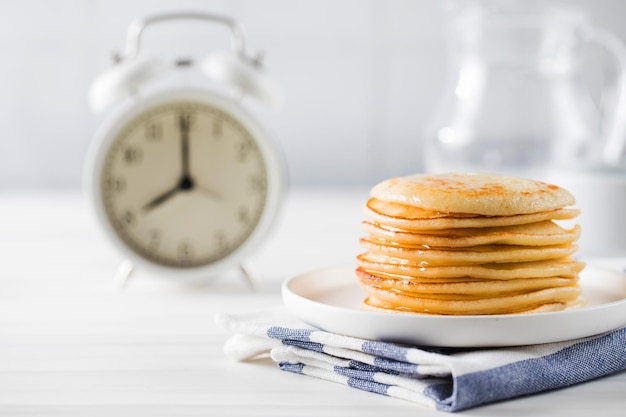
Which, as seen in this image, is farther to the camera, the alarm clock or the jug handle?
the jug handle

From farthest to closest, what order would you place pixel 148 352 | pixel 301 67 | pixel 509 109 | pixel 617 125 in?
pixel 301 67 < pixel 509 109 < pixel 617 125 < pixel 148 352

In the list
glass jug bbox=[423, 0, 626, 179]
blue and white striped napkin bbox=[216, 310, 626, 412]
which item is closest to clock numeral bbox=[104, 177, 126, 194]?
blue and white striped napkin bbox=[216, 310, 626, 412]

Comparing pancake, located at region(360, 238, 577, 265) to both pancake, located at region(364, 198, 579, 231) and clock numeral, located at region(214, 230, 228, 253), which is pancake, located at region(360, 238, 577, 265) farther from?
clock numeral, located at region(214, 230, 228, 253)

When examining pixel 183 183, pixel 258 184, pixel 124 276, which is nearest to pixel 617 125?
pixel 258 184

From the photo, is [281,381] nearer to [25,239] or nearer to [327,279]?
[327,279]

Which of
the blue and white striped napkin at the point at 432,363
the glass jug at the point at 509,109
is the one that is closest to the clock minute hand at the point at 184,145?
the blue and white striped napkin at the point at 432,363

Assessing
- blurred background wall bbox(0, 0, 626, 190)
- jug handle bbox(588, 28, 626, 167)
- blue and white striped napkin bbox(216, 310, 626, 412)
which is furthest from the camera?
blurred background wall bbox(0, 0, 626, 190)

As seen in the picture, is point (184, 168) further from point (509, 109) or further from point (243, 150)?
point (509, 109)

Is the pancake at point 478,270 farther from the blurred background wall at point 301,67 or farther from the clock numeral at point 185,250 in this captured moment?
the blurred background wall at point 301,67
